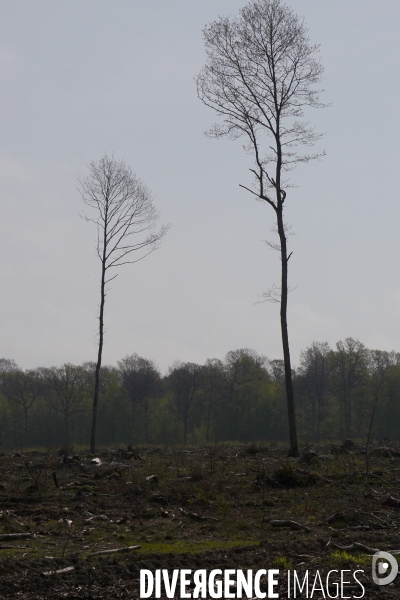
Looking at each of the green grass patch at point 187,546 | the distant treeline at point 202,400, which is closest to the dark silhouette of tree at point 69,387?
the distant treeline at point 202,400

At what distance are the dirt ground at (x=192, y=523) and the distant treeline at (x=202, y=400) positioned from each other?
128 ft

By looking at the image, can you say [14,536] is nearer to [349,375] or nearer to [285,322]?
[285,322]

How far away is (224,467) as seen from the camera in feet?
48.0

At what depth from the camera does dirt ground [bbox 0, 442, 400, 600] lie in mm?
6031

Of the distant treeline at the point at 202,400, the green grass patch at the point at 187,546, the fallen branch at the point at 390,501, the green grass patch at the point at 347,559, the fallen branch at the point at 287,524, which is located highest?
the distant treeline at the point at 202,400

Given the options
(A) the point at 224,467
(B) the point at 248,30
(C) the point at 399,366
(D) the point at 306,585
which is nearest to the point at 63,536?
(D) the point at 306,585

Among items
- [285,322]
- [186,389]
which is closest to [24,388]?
[186,389]

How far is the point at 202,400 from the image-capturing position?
203 feet

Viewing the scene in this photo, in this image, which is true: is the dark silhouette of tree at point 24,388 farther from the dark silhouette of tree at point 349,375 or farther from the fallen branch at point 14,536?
the fallen branch at point 14,536

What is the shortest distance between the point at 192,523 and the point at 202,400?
174 feet

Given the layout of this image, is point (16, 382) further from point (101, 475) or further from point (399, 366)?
point (101, 475)

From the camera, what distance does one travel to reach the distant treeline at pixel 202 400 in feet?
179

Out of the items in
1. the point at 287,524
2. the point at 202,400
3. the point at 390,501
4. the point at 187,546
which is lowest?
the point at 187,546

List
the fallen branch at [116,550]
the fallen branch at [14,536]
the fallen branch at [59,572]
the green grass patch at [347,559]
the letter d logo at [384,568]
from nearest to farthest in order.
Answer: the fallen branch at [59,572]
the letter d logo at [384,568]
the green grass patch at [347,559]
the fallen branch at [116,550]
the fallen branch at [14,536]
